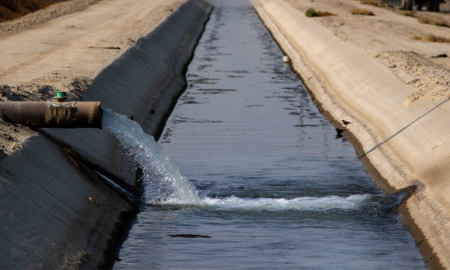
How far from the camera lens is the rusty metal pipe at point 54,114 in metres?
11.9

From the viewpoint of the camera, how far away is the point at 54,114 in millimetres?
11922

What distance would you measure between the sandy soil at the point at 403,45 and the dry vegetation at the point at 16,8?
21.8 m

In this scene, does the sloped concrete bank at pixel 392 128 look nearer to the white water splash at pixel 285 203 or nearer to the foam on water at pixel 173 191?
the white water splash at pixel 285 203

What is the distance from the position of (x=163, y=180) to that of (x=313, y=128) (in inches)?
282

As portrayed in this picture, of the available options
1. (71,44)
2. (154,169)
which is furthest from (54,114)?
(71,44)

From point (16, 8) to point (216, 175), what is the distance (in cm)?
4213

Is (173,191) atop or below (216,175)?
atop

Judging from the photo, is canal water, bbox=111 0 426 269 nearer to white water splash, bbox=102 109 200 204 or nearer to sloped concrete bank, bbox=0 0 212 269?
white water splash, bbox=102 109 200 204

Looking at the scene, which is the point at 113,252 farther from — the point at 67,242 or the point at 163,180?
the point at 163,180

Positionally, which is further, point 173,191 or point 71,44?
point 71,44

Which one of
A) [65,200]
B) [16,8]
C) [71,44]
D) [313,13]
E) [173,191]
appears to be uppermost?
[65,200]

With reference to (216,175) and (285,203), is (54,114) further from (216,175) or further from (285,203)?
(285,203)

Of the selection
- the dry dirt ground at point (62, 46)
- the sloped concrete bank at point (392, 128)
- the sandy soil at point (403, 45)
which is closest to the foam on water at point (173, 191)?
the sloped concrete bank at point (392, 128)

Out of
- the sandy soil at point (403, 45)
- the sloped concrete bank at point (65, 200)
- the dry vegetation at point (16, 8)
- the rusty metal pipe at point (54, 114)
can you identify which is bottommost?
the dry vegetation at point (16, 8)
